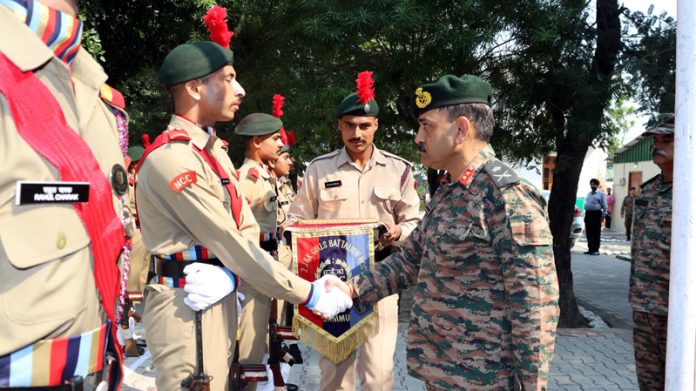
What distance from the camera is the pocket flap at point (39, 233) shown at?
1.41 metres

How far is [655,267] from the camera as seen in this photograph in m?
4.48

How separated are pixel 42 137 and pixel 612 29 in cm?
740

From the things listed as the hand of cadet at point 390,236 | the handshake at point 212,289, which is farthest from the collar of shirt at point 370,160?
the handshake at point 212,289

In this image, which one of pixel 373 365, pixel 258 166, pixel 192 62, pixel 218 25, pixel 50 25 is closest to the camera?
pixel 50 25

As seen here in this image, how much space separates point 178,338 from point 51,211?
1464 millimetres

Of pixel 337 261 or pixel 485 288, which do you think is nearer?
pixel 485 288

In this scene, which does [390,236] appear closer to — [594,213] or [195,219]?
[195,219]

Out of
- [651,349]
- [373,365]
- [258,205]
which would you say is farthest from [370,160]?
[651,349]

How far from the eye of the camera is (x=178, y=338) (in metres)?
2.83

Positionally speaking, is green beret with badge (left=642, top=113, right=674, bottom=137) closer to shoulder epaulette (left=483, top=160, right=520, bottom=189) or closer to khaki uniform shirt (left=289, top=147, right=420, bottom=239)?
khaki uniform shirt (left=289, top=147, right=420, bottom=239)

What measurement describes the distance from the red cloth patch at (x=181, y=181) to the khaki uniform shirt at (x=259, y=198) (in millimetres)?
2813

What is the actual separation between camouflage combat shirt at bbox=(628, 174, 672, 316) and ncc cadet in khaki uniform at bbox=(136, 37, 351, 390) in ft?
8.39

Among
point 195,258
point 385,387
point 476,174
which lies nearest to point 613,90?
point 385,387

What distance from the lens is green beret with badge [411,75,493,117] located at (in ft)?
9.29
